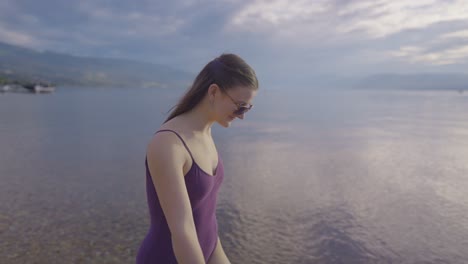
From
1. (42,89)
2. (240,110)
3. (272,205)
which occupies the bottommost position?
(272,205)

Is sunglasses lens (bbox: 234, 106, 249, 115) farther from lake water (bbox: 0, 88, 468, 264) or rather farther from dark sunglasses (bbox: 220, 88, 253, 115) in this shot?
lake water (bbox: 0, 88, 468, 264)

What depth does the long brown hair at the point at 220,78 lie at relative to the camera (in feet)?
6.91

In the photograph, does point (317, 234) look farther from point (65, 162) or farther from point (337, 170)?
point (65, 162)

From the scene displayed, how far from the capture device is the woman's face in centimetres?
213

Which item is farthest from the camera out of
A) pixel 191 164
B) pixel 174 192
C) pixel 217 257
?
pixel 217 257

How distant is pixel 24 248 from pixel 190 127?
7571 mm

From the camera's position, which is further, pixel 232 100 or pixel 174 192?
pixel 232 100

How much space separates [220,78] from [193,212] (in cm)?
83

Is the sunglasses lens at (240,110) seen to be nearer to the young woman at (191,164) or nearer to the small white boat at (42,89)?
the young woman at (191,164)

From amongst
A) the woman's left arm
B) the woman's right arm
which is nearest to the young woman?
the woman's right arm

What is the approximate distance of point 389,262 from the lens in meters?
7.68

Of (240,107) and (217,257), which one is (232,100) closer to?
(240,107)

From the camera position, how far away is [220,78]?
2.12 metres

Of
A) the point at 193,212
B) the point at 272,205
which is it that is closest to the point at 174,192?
the point at 193,212
